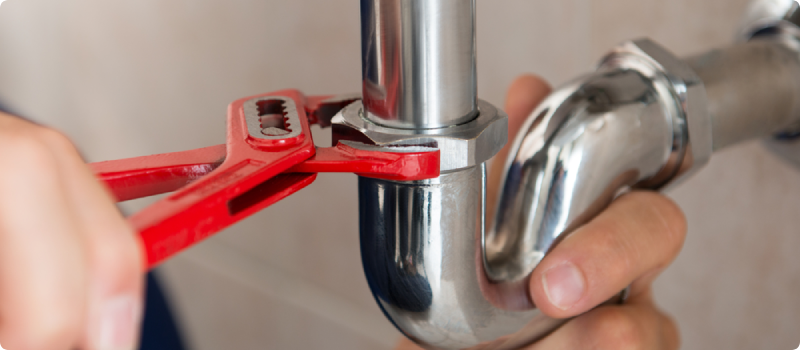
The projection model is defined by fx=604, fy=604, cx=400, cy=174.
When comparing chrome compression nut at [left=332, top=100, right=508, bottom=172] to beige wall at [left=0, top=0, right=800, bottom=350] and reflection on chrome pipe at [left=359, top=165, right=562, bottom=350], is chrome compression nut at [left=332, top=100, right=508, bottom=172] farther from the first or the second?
beige wall at [left=0, top=0, right=800, bottom=350]

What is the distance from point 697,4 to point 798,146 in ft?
0.26

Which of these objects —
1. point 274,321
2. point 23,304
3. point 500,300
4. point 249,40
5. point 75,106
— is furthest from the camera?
point 75,106

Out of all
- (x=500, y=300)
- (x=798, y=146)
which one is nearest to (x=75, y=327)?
(x=500, y=300)

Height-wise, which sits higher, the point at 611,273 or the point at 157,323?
the point at 611,273

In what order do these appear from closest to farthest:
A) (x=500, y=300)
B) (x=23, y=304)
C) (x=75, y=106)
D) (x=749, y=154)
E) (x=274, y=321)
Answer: (x=23, y=304)
(x=500, y=300)
(x=749, y=154)
(x=274, y=321)
(x=75, y=106)

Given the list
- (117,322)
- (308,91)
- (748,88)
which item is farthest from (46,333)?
(308,91)

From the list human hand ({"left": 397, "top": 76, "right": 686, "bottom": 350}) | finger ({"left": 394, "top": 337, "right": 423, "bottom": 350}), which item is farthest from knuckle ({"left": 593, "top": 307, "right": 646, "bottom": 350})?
finger ({"left": 394, "top": 337, "right": 423, "bottom": 350})

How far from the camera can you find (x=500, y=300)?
19cm

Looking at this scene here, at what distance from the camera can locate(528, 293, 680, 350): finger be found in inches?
8.9

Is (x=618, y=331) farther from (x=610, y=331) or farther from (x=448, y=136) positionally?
(x=448, y=136)

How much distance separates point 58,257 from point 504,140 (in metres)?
0.12

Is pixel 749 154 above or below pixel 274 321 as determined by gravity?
above

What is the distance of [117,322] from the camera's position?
0.08 meters

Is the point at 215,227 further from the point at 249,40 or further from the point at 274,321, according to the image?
the point at 274,321
